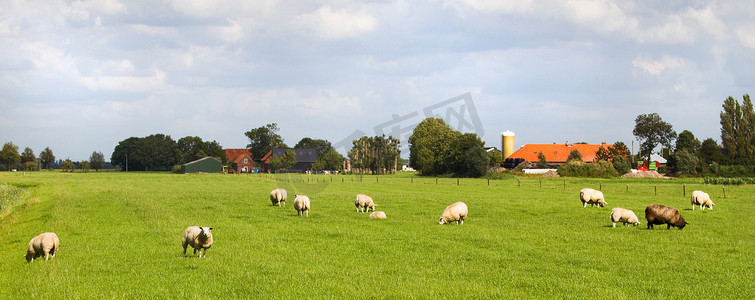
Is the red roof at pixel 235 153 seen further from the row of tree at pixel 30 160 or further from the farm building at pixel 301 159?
the row of tree at pixel 30 160

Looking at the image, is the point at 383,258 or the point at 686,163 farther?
the point at 686,163

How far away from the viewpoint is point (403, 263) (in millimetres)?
16719

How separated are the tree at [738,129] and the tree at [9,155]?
654 ft

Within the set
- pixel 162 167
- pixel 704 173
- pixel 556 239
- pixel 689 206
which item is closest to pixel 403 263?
pixel 556 239

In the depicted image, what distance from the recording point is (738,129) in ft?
366

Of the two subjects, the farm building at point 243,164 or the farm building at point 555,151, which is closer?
the farm building at point 555,151

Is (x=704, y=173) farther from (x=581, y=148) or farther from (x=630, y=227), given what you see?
(x=630, y=227)

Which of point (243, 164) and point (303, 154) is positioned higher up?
point (303, 154)

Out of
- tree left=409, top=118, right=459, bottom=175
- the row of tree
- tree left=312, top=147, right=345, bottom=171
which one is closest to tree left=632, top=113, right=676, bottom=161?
tree left=409, top=118, right=459, bottom=175

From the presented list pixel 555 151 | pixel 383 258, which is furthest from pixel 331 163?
pixel 383 258

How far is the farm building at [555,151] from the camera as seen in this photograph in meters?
132

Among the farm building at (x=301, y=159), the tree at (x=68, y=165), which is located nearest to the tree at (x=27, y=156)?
the tree at (x=68, y=165)

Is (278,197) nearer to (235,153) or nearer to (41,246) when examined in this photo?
(41,246)

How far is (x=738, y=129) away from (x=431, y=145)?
205 feet
